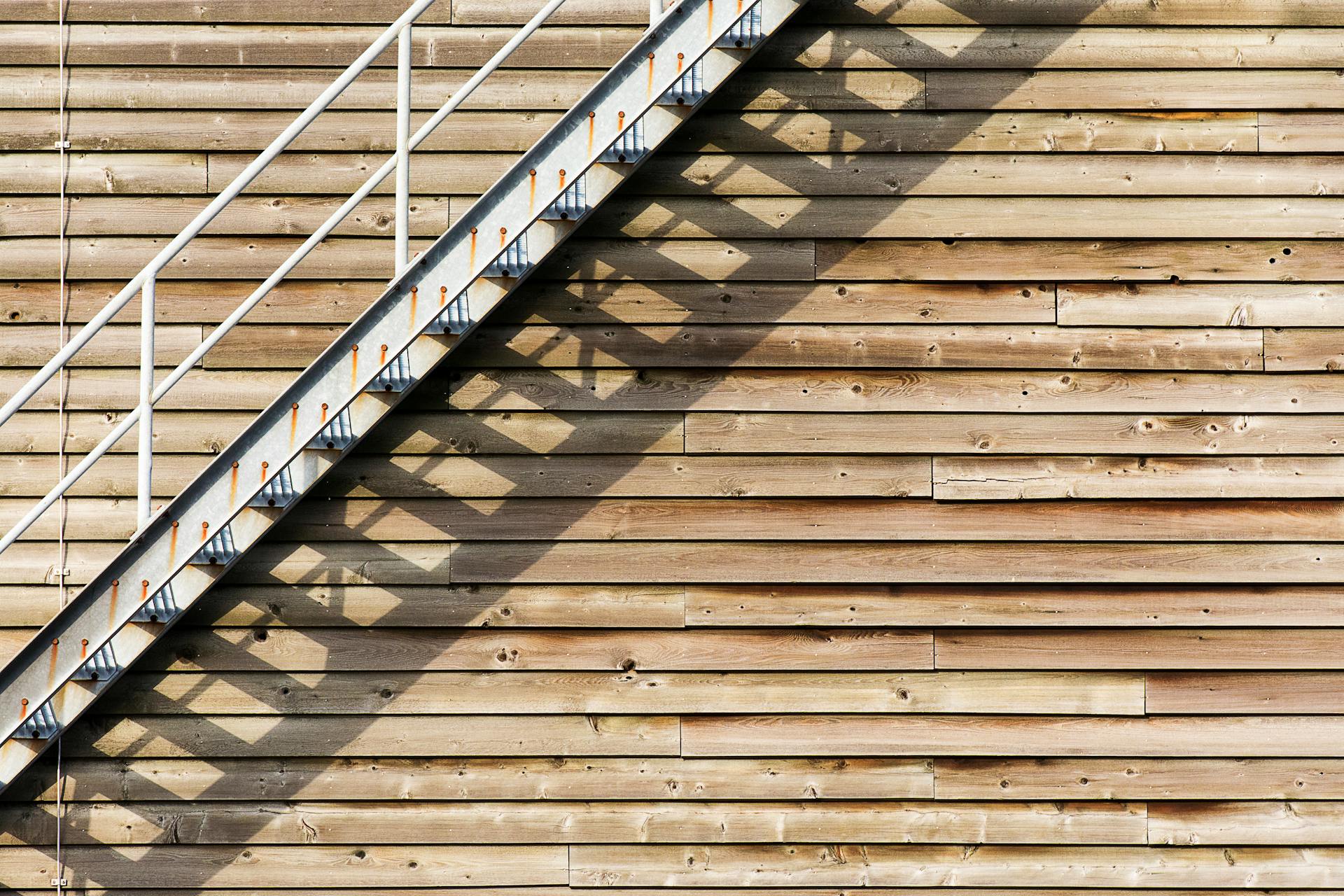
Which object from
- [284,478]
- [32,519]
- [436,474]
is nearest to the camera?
[32,519]

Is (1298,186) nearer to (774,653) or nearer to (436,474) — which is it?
(774,653)

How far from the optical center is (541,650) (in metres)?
4.95

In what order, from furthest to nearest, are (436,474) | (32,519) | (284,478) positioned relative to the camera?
(436,474), (284,478), (32,519)

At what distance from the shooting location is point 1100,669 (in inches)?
194

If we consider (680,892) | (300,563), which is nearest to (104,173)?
(300,563)

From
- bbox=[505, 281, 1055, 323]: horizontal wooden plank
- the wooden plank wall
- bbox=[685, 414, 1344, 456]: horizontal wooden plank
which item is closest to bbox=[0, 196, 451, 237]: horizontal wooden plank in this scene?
the wooden plank wall

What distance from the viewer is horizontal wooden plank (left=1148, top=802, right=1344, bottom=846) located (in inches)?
193

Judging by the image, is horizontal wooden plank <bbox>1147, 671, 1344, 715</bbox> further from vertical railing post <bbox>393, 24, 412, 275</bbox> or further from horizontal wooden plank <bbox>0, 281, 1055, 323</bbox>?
vertical railing post <bbox>393, 24, 412, 275</bbox>

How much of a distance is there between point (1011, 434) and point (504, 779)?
2754 millimetres

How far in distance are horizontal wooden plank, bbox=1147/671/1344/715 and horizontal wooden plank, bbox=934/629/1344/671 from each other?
5 centimetres

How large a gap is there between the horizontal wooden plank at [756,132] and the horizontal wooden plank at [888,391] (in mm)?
1038

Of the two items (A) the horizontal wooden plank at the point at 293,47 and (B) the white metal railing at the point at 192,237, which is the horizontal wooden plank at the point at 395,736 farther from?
(A) the horizontal wooden plank at the point at 293,47

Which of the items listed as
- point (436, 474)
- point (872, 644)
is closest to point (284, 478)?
point (436, 474)

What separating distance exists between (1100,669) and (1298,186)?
2375mm
